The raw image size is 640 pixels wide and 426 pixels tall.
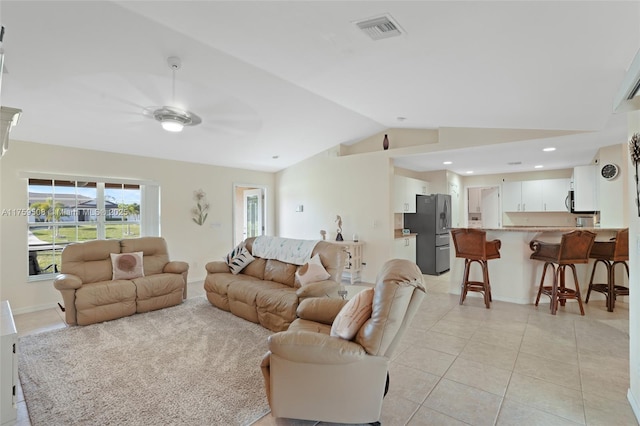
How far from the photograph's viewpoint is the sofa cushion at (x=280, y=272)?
382 cm

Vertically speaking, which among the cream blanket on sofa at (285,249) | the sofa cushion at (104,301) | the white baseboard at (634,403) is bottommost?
the white baseboard at (634,403)

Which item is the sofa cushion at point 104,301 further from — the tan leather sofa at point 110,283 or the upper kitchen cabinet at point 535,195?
the upper kitchen cabinet at point 535,195

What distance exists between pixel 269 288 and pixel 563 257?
11.8ft

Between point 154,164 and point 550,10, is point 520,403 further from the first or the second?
point 154,164

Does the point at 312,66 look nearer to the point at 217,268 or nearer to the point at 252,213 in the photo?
the point at 217,268

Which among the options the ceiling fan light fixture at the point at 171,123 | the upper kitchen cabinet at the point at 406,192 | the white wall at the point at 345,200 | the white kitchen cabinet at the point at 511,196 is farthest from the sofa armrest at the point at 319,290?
the white kitchen cabinet at the point at 511,196

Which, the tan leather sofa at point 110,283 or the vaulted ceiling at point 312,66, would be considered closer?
the vaulted ceiling at point 312,66

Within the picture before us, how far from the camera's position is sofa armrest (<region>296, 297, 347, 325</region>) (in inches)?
96.4

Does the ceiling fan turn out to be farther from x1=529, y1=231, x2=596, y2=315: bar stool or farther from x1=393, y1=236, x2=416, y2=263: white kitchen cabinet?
x1=529, y1=231, x2=596, y2=315: bar stool

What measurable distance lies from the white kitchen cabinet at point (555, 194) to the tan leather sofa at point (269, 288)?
529cm

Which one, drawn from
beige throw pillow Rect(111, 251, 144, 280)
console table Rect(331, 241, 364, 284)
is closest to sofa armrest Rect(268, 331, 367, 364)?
beige throw pillow Rect(111, 251, 144, 280)

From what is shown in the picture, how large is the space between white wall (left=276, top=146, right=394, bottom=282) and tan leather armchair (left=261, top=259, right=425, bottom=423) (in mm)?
3681

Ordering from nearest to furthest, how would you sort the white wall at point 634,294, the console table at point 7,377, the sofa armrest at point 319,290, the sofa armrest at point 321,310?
the console table at point 7,377, the white wall at point 634,294, the sofa armrest at point 321,310, the sofa armrest at point 319,290

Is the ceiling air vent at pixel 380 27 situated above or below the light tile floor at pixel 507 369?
above
